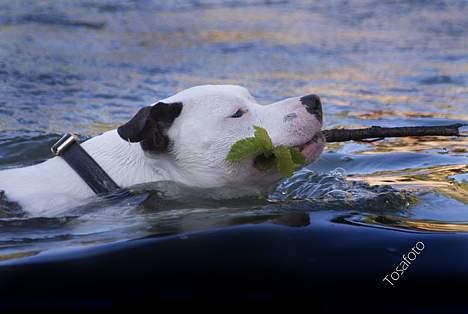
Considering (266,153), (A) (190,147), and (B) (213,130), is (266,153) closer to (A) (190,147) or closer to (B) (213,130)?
(B) (213,130)

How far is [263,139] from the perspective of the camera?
5.23 meters

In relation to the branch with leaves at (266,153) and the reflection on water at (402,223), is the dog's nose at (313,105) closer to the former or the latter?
the branch with leaves at (266,153)

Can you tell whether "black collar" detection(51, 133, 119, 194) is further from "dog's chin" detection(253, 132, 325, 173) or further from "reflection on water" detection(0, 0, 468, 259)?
"dog's chin" detection(253, 132, 325, 173)

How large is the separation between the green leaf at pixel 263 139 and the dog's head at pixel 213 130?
0.13ft

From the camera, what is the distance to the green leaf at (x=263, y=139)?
522 cm

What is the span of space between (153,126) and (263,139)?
0.65 meters

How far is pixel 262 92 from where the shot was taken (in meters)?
11.6

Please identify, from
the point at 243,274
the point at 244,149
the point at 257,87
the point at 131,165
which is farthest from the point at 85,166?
the point at 257,87

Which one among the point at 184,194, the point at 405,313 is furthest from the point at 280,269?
the point at 184,194

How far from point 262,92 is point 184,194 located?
20.0ft

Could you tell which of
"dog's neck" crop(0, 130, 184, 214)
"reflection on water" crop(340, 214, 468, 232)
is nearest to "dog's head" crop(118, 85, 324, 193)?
"dog's neck" crop(0, 130, 184, 214)

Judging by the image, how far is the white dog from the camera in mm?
5277

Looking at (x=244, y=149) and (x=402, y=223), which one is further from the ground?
(x=244, y=149)

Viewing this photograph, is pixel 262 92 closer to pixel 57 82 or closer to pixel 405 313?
pixel 57 82
